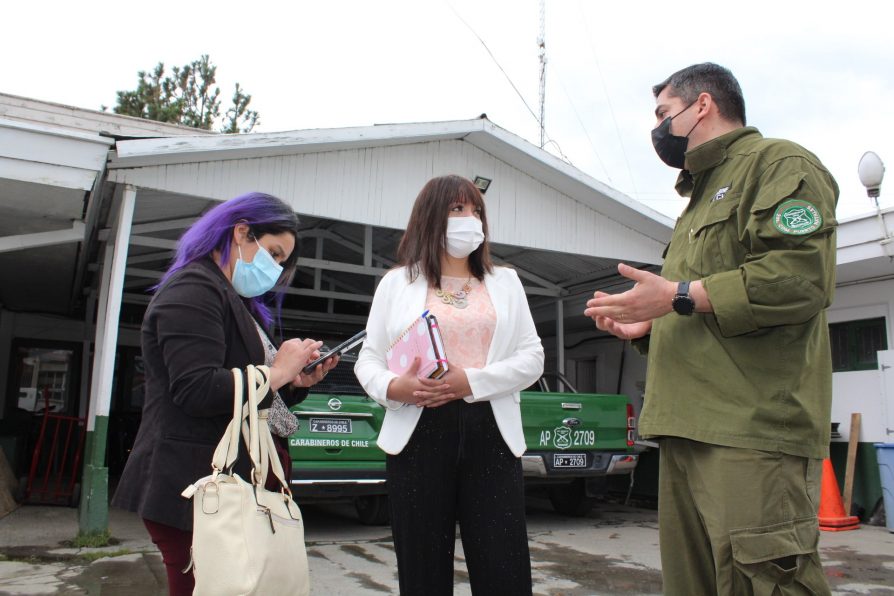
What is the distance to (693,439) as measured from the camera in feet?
6.39

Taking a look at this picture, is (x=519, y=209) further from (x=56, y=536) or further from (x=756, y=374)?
(x=756, y=374)

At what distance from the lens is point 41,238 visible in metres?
6.78

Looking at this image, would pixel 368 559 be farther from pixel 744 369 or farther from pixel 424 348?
pixel 744 369

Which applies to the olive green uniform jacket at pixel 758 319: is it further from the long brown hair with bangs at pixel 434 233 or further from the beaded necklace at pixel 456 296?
the long brown hair with bangs at pixel 434 233

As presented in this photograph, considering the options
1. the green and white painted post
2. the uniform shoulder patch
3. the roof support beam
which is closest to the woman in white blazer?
the uniform shoulder patch

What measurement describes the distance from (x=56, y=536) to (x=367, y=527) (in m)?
2.94

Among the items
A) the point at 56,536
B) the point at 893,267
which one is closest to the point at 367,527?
the point at 56,536

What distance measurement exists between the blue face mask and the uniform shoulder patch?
1.52 metres

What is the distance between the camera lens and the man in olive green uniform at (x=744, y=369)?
1.79m

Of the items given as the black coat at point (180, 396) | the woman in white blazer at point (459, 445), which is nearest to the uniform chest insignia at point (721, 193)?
the woman in white blazer at point (459, 445)

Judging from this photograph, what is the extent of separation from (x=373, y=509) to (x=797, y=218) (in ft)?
21.2

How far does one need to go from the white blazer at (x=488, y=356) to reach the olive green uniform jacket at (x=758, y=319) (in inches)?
20.4

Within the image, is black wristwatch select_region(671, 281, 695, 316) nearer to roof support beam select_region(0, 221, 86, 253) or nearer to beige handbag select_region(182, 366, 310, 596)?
beige handbag select_region(182, 366, 310, 596)

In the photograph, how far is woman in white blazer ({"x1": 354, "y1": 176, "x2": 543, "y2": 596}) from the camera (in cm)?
236
